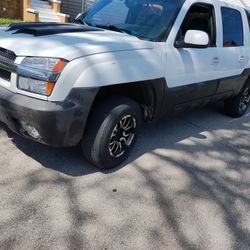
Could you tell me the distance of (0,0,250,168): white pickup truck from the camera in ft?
10.1

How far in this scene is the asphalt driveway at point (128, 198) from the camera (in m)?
2.84

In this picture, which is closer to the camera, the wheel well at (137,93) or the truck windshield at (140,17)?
the wheel well at (137,93)

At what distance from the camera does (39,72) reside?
3.05 meters

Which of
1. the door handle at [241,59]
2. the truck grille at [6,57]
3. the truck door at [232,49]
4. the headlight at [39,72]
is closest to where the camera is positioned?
the headlight at [39,72]

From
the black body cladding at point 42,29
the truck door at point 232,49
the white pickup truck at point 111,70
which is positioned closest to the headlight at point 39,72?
the white pickup truck at point 111,70

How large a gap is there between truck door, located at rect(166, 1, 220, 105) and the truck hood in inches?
18.2

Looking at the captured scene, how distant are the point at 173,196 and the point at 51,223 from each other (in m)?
1.25

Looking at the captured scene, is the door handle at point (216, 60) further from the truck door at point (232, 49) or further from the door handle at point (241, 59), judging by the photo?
the door handle at point (241, 59)

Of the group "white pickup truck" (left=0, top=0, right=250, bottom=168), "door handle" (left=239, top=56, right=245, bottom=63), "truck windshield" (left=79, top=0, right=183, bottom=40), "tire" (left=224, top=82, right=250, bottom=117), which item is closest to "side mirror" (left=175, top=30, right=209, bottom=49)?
"white pickup truck" (left=0, top=0, right=250, bottom=168)

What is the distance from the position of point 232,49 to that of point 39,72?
327 centimetres

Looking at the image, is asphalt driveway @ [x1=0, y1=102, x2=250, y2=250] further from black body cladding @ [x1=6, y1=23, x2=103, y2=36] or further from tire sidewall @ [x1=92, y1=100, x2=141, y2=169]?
black body cladding @ [x1=6, y1=23, x2=103, y2=36]

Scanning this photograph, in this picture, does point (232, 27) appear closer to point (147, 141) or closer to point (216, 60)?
point (216, 60)

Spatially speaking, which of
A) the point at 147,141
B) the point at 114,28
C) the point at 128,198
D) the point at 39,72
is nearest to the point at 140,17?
the point at 114,28

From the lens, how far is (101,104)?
355cm
